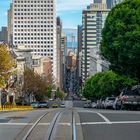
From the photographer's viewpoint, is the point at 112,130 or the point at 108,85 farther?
the point at 108,85

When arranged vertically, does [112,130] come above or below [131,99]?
below

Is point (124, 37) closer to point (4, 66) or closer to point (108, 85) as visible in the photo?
point (4, 66)

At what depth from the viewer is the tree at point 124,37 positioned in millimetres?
48219

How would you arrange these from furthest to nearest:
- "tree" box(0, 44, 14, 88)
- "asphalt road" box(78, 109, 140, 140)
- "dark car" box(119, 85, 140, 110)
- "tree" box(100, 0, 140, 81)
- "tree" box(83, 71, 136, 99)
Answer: "tree" box(83, 71, 136, 99)
"tree" box(0, 44, 14, 88)
"tree" box(100, 0, 140, 81)
"dark car" box(119, 85, 140, 110)
"asphalt road" box(78, 109, 140, 140)

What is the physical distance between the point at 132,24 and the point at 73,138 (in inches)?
1363

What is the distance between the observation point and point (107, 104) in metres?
58.0

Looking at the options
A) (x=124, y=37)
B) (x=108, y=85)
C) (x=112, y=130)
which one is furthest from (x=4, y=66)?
(x=112, y=130)

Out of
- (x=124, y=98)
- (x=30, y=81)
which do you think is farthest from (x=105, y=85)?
(x=124, y=98)

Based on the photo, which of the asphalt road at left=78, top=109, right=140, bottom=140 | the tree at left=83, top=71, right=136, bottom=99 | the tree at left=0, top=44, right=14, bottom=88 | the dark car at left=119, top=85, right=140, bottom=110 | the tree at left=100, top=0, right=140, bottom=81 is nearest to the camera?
the asphalt road at left=78, top=109, right=140, bottom=140

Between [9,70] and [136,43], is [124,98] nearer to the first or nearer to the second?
[136,43]

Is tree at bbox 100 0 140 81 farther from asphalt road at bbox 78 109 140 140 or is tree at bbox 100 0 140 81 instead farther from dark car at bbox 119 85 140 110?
asphalt road at bbox 78 109 140 140

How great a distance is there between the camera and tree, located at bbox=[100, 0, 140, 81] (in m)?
48.2

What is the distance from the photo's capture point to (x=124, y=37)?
48719mm

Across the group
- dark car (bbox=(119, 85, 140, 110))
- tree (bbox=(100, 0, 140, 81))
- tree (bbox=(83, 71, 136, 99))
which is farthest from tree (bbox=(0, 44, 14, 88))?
dark car (bbox=(119, 85, 140, 110))
